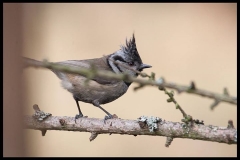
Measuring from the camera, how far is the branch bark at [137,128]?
1556 mm

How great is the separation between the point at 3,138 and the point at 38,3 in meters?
3.21

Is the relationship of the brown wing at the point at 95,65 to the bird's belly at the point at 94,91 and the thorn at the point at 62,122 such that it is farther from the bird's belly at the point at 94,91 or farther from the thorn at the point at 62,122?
the thorn at the point at 62,122

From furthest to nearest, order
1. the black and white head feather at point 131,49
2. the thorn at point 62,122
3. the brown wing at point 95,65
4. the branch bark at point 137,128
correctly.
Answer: the black and white head feather at point 131,49, the brown wing at point 95,65, the thorn at point 62,122, the branch bark at point 137,128

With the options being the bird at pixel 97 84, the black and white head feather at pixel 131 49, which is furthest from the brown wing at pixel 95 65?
the black and white head feather at pixel 131 49

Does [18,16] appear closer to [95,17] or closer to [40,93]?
[40,93]

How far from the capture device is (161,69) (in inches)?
153

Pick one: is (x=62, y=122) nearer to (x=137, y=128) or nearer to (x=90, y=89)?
(x=137, y=128)

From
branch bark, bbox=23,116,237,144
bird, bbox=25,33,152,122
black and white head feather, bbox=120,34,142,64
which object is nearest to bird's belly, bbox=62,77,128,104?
bird, bbox=25,33,152,122

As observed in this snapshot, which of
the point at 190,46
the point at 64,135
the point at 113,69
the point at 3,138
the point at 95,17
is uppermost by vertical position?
the point at 95,17

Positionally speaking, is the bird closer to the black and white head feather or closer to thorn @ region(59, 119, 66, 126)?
the black and white head feather

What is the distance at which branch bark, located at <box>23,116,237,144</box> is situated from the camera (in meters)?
1.56

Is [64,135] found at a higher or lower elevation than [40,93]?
lower

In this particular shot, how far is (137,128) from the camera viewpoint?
1.82 m

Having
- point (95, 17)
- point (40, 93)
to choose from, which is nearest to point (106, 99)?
point (40, 93)
